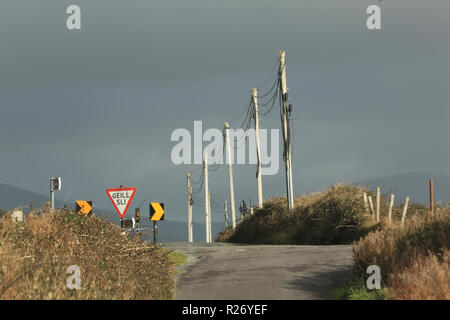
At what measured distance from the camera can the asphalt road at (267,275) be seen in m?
14.5

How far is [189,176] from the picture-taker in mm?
80938

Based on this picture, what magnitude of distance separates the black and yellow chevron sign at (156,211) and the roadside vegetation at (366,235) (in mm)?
8404

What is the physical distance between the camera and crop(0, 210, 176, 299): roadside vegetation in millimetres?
11859

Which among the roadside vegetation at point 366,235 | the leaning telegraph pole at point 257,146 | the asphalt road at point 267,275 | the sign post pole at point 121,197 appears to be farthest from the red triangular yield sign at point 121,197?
the leaning telegraph pole at point 257,146

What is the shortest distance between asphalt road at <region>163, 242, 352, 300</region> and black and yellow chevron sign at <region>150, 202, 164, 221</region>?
14.2ft

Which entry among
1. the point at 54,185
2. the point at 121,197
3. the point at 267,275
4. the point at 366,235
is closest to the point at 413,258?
the point at 267,275

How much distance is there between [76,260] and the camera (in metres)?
14.3

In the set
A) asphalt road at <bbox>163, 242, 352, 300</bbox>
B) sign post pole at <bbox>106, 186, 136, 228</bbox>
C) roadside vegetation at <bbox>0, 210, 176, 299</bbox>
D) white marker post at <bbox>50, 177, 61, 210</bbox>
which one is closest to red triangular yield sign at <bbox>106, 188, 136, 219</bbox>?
sign post pole at <bbox>106, 186, 136, 228</bbox>

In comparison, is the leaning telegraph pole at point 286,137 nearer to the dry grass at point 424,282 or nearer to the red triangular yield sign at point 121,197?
the red triangular yield sign at point 121,197

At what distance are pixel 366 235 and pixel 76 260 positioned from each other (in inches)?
659

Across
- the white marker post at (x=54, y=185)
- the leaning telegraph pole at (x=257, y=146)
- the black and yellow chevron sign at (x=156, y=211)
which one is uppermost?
the leaning telegraph pole at (x=257, y=146)

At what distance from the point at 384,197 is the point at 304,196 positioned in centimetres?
661

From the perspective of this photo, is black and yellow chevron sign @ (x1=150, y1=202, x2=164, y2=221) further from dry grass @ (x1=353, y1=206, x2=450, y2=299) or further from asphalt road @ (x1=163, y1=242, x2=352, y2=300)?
dry grass @ (x1=353, y1=206, x2=450, y2=299)
